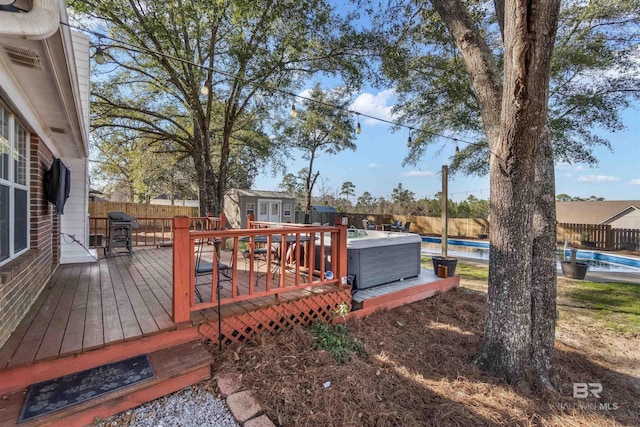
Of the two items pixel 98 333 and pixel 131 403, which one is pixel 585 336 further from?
pixel 98 333

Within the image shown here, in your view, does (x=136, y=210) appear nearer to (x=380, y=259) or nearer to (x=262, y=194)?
(x=262, y=194)

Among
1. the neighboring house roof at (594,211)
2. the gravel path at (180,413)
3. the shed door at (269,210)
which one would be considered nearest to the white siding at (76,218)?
the gravel path at (180,413)

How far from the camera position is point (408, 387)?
252 centimetres

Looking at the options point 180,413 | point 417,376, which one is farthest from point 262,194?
point 180,413

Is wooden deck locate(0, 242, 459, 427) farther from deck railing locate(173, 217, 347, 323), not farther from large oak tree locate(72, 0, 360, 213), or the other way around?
large oak tree locate(72, 0, 360, 213)

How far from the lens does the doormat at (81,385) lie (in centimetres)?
Result: 172

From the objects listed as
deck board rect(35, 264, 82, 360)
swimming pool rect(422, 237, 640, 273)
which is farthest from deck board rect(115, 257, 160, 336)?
swimming pool rect(422, 237, 640, 273)

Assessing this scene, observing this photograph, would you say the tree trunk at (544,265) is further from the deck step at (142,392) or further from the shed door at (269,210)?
the shed door at (269,210)

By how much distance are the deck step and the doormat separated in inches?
1.5

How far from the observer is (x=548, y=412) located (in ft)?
7.59

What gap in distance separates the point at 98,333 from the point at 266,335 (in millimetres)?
1450

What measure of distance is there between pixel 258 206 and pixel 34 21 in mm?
16142

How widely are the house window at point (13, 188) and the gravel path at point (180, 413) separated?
1.75 metres

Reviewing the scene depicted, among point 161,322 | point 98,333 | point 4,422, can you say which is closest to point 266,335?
point 161,322
